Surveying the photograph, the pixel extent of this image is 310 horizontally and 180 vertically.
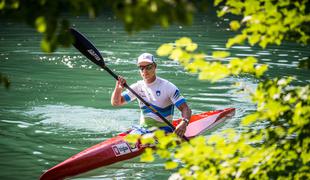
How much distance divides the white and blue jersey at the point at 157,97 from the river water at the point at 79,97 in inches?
28.9

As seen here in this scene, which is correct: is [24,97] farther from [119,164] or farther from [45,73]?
[119,164]

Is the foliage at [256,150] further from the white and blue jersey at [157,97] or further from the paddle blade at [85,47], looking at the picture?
the paddle blade at [85,47]

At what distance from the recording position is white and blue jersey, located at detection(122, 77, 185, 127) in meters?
8.05

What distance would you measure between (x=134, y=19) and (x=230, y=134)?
140 centimetres

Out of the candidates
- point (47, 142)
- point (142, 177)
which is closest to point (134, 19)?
point (142, 177)

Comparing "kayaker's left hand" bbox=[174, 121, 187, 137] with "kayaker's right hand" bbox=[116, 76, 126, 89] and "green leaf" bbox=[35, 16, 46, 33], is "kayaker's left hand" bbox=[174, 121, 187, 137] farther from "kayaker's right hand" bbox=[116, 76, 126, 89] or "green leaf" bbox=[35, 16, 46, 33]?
"green leaf" bbox=[35, 16, 46, 33]

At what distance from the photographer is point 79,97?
1255cm

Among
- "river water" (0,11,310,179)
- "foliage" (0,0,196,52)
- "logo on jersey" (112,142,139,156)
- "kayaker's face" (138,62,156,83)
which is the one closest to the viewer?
"foliage" (0,0,196,52)

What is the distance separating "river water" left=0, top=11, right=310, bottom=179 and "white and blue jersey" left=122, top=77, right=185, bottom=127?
73 centimetres

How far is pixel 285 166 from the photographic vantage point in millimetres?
3266

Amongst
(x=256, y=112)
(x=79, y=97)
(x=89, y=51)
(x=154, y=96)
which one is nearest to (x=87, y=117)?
(x=79, y=97)

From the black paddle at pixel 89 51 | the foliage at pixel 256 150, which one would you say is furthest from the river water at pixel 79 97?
the black paddle at pixel 89 51

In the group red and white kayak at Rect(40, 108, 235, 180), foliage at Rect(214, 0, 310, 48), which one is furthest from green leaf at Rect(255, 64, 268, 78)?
red and white kayak at Rect(40, 108, 235, 180)

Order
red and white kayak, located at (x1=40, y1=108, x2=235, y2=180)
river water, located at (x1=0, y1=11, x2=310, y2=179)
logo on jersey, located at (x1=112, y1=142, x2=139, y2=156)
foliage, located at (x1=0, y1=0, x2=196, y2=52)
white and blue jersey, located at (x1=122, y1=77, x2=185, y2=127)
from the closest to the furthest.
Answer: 1. foliage, located at (x1=0, y1=0, x2=196, y2=52)
2. red and white kayak, located at (x1=40, y1=108, x2=235, y2=180)
3. logo on jersey, located at (x1=112, y1=142, x2=139, y2=156)
4. white and blue jersey, located at (x1=122, y1=77, x2=185, y2=127)
5. river water, located at (x1=0, y1=11, x2=310, y2=179)
